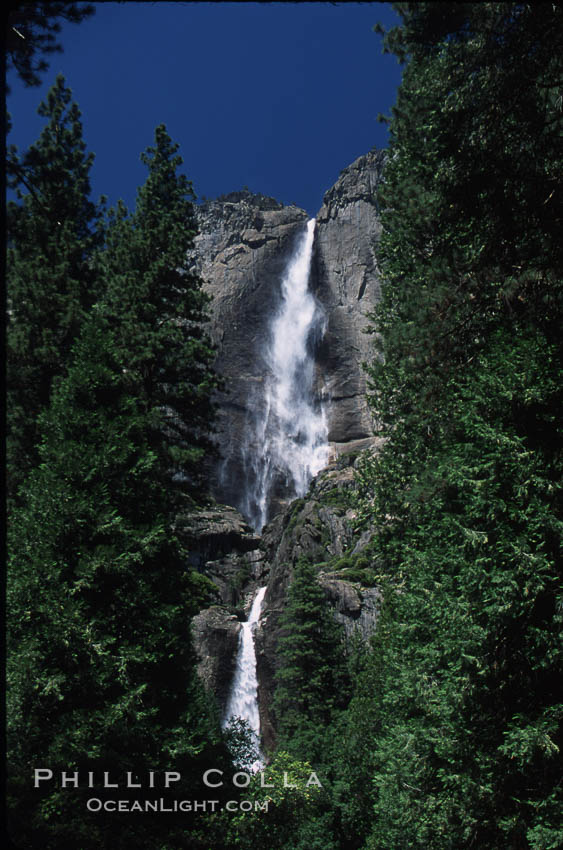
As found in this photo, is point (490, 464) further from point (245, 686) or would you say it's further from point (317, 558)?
point (317, 558)

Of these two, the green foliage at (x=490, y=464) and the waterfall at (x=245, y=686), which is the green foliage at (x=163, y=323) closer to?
the green foliage at (x=490, y=464)

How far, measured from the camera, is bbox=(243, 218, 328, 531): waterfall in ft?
179

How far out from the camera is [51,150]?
17094 millimetres

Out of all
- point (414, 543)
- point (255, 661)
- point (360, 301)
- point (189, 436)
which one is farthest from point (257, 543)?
point (414, 543)

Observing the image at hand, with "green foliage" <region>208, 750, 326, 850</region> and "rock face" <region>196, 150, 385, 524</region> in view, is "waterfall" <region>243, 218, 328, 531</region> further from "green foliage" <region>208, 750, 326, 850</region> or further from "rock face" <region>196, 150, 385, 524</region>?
"green foliage" <region>208, 750, 326, 850</region>

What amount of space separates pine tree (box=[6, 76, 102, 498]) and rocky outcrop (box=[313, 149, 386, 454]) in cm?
4051

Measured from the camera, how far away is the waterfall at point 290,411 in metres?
54.7

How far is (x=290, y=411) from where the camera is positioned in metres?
58.7

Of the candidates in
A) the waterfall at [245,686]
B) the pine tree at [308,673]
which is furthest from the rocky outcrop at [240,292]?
the pine tree at [308,673]

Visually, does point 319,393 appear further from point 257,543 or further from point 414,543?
point 414,543

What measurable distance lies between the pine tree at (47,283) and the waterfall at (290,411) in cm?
3844

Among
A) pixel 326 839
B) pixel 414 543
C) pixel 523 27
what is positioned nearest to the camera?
pixel 523 27

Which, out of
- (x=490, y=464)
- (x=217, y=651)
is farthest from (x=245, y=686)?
(x=490, y=464)

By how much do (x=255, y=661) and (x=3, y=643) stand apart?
101ft
